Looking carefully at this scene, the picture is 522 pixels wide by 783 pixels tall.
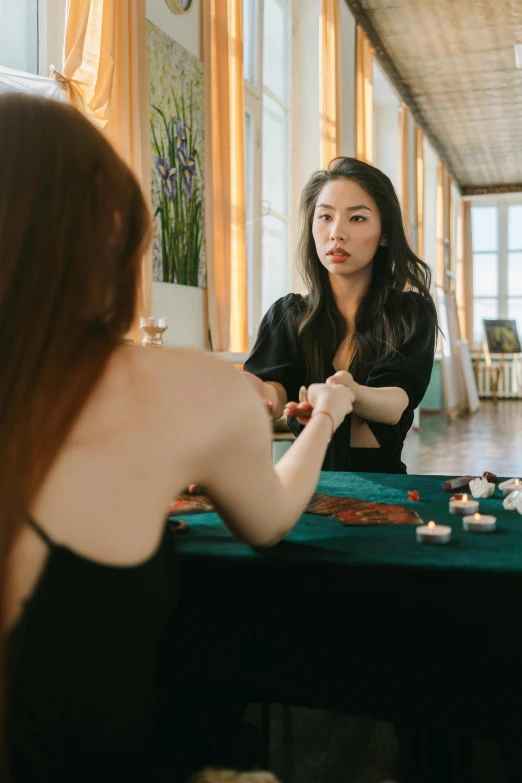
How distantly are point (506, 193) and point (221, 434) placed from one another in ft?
56.5

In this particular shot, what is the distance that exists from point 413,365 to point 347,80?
7172 millimetres

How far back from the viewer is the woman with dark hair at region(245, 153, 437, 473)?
2.28 meters

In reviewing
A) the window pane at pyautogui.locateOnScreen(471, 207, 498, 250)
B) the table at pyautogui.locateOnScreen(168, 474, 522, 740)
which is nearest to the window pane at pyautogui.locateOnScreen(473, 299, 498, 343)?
Answer: the window pane at pyautogui.locateOnScreen(471, 207, 498, 250)

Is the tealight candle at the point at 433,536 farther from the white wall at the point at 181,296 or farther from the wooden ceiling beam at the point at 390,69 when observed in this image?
the wooden ceiling beam at the point at 390,69

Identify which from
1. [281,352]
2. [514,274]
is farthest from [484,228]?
[281,352]

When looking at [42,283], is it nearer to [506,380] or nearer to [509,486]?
[509,486]

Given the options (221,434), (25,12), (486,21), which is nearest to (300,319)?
(221,434)

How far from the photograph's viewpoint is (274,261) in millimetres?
7180

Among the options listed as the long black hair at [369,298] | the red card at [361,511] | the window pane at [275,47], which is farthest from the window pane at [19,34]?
the window pane at [275,47]

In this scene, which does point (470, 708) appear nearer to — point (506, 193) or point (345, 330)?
point (345, 330)

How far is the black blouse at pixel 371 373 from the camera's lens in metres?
2.26

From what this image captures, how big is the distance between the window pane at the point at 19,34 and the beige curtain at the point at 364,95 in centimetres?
577

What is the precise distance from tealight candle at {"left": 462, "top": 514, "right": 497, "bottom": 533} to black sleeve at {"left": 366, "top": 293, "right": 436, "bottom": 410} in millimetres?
756

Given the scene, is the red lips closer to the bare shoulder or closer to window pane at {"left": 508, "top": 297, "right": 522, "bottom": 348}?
the bare shoulder
